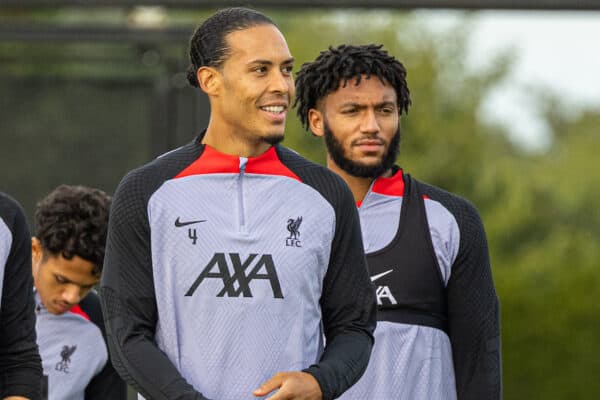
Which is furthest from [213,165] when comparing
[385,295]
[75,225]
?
[75,225]

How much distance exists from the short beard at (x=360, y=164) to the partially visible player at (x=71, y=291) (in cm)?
93

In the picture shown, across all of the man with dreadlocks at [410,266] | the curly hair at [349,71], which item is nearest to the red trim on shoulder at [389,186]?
the man with dreadlocks at [410,266]

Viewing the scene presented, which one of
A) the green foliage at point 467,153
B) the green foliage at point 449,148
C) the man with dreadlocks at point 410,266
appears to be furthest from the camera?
the green foliage at point 467,153

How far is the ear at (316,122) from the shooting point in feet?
14.2

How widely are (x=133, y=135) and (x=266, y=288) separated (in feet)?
15.8

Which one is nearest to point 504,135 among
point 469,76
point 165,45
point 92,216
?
point 469,76

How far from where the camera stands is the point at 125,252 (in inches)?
121

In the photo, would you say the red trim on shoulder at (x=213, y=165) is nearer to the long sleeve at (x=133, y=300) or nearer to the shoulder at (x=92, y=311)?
the long sleeve at (x=133, y=300)

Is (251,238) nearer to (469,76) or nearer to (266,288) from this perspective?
(266,288)

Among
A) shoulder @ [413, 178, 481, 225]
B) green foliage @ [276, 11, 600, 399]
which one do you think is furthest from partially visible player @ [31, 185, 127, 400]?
green foliage @ [276, 11, 600, 399]

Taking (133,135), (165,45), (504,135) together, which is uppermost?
(165,45)

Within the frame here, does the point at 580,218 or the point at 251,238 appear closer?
the point at 251,238

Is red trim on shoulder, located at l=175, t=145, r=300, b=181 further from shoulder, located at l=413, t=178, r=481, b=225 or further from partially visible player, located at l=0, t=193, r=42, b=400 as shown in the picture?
shoulder, located at l=413, t=178, r=481, b=225

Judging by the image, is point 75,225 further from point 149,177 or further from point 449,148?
point 449,148
